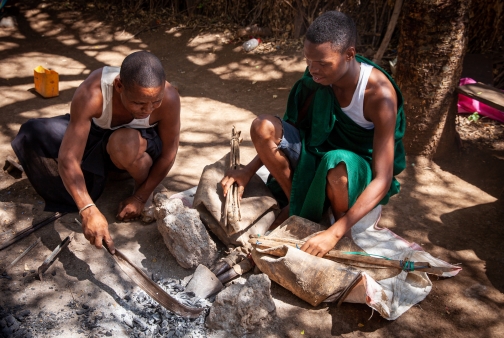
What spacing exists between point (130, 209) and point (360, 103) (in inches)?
57.0

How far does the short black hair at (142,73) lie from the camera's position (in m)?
2.26

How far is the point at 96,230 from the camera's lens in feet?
7.40

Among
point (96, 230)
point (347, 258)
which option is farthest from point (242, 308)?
point (96, 230)

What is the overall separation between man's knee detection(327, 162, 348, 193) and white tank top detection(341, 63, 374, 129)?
0.30 metres

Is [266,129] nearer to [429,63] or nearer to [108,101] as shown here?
[108,101]

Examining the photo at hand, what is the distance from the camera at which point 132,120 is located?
2.72 metres

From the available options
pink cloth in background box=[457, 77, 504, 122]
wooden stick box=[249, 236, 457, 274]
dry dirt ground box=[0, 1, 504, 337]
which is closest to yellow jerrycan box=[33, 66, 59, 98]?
dry dirt ground box=[0, 1, 504, 337]

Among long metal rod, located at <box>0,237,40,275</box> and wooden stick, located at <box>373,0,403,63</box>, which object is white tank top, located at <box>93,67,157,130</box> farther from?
wooden stick, located at <box>373,0,403,63</box>

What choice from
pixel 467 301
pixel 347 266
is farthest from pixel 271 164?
pixel 467 301

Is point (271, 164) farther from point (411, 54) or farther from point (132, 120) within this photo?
point (411, 54)

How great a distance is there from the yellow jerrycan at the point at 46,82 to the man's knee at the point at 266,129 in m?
2.65

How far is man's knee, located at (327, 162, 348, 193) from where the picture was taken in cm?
248

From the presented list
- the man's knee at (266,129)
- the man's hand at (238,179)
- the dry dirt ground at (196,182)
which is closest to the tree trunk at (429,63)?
the dry dirt ground at (196,182)

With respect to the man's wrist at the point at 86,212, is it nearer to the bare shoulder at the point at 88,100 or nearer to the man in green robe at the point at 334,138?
the bare shoulder at the point at 88,100
